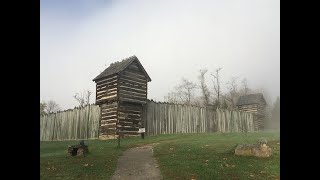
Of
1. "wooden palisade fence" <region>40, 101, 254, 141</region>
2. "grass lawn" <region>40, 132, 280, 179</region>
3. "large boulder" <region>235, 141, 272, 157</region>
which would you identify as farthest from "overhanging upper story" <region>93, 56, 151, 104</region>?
"large boulder" <region>235, 141, 272, 157</region>

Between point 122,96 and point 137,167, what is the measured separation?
1198cm

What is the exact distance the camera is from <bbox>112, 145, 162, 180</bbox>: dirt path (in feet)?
34.7

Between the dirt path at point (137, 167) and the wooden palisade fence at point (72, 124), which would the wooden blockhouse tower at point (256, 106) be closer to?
the wooden palisade fence at point (72, 124)

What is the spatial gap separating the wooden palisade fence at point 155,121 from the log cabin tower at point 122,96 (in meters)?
1.30

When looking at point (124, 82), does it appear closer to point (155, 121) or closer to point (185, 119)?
point (155, 121)

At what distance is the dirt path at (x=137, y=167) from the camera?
10578 millimetres

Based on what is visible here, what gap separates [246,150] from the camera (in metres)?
13.8

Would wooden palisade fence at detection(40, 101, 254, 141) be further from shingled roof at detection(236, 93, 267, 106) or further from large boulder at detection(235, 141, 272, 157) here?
large boulder at detection(235, 141, 272, 157)

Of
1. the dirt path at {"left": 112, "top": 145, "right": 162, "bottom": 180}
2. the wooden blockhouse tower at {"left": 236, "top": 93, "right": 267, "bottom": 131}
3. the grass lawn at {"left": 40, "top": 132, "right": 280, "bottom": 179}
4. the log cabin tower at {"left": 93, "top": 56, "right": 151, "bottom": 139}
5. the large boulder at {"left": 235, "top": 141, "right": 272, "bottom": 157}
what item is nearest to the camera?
the dirt path at {"left": 112, "top": 145, "right": 162, "bottom": 180}

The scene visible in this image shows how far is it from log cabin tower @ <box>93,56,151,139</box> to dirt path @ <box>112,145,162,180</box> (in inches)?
317

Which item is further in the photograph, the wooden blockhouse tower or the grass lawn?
the wooden blockhouse tower
